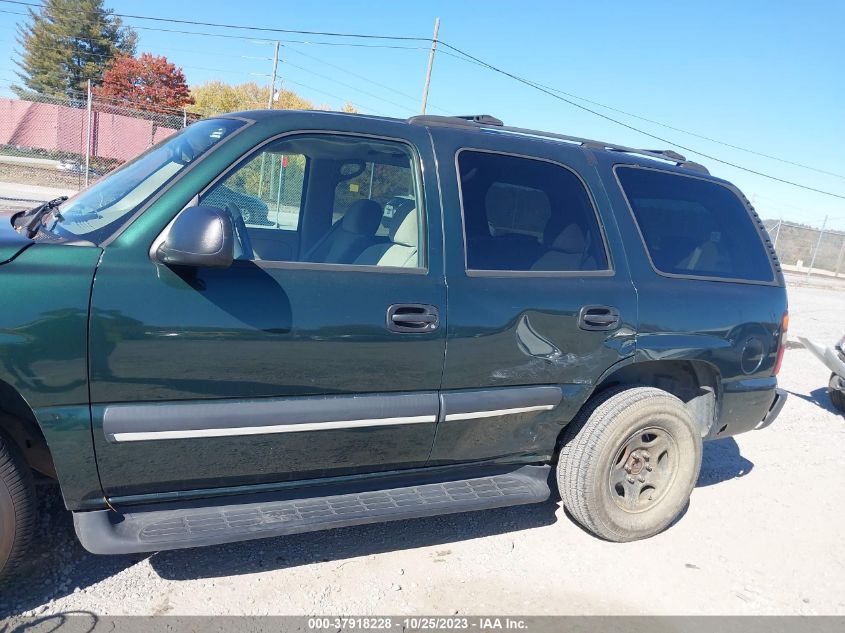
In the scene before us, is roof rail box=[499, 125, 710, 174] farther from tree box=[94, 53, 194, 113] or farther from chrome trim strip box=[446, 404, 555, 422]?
tree box=[94, 53, 194, 113]

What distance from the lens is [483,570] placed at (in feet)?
10.6

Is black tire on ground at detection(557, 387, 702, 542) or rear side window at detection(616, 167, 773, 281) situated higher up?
rear side window at detection(616, 167, 773, 281)

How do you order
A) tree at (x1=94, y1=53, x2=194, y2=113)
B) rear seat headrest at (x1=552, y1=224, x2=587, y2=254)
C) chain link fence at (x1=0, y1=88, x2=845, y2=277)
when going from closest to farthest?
rear seat headrest at (x1=552, y1=224, x2=587, y2=254) → chain link fence at (x1=0, y1=88, x2=845, y2=277) → tree at (x1=94, y1=53, x2=194, y2=113)

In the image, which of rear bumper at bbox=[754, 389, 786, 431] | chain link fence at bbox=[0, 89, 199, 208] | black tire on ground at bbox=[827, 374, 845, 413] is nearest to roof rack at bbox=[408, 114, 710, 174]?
rear bumper at bbox=[754, 389, 786, 431]

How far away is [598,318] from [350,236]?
127cm

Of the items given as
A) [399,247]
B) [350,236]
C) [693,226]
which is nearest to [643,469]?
[693,226]

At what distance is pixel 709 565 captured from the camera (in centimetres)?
347

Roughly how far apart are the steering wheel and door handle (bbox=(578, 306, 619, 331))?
1572mm

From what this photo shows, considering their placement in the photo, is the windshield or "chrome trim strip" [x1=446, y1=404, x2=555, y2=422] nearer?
the windshield

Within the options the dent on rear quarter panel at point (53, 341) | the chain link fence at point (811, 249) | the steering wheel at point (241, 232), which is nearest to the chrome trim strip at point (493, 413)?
the steering wheel at point (241, 232)

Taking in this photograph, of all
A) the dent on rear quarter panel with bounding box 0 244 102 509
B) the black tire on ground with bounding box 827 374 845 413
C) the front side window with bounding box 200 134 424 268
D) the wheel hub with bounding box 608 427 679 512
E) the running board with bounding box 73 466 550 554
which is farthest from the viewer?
the black tire on ground with bounding box 827 374 845 413

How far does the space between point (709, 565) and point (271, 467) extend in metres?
2.34

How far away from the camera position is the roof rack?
3.19 m

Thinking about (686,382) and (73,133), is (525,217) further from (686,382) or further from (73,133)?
(73,133)
